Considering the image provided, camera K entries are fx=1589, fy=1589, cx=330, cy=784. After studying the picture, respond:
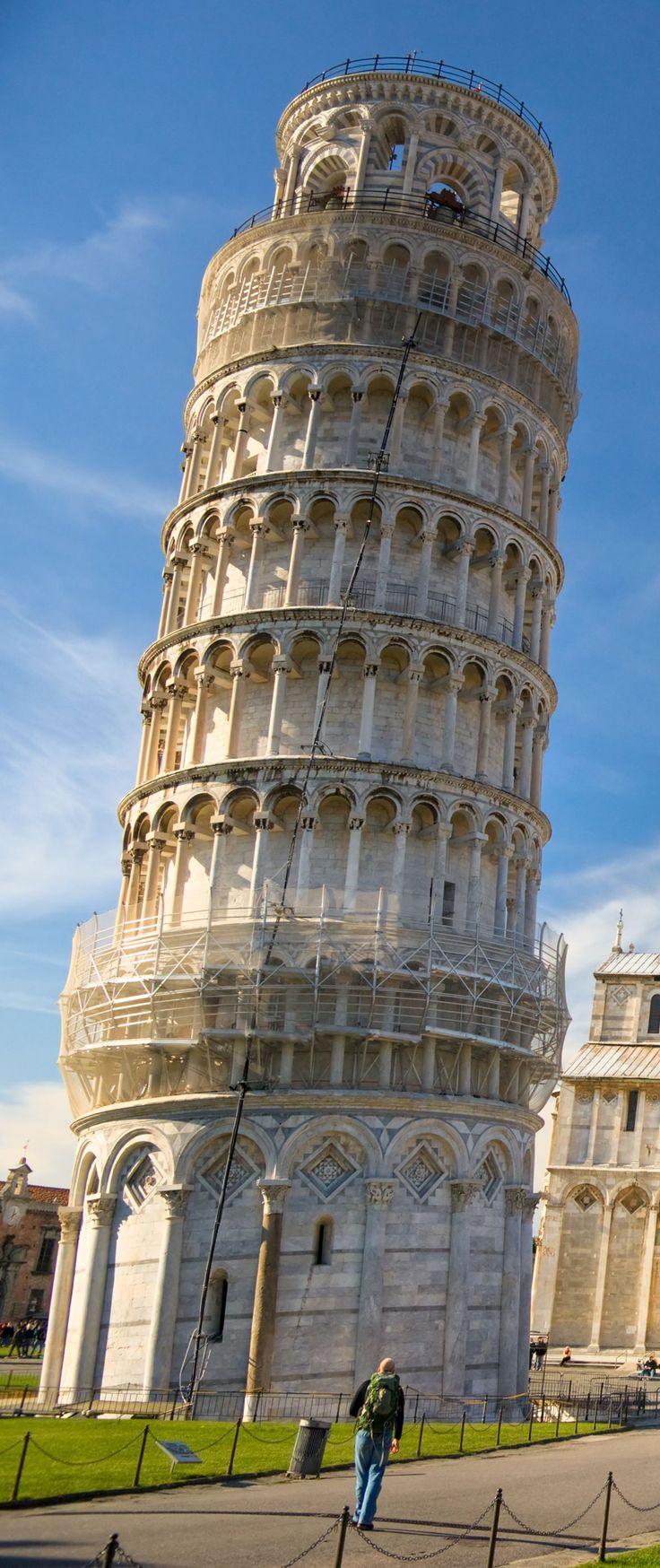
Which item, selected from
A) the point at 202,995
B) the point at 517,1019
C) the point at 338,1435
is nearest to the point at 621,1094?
the point at 517,1019

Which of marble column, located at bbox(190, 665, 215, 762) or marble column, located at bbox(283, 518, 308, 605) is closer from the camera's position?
marble column, located at bbox(283, 518, 308, 605)

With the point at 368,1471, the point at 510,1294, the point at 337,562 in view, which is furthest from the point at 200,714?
the point at 368,1471

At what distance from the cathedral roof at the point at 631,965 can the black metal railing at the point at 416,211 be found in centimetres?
3794

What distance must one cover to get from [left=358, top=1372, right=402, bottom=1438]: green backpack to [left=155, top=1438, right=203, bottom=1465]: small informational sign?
4610 millimetres

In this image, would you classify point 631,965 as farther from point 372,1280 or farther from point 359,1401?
point 359,1401

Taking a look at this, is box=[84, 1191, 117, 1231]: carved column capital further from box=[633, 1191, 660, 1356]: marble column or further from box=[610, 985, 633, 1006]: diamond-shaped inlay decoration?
box=[610, 985, 633, 1006]: diamond-shaped inlay decoration

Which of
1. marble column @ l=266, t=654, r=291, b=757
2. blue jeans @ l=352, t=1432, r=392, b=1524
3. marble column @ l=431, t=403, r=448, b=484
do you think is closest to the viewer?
blue jeans @ l=352, t=1432, r=392, b=1524

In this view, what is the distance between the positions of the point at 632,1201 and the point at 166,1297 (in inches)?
1483

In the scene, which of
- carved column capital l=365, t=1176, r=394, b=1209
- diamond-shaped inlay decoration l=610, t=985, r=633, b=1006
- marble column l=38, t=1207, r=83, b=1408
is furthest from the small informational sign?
diamond-shaped inlay decoration l=610, t=985, r=633, b=1006

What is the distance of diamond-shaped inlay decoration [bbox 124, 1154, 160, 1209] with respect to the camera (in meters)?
36.9

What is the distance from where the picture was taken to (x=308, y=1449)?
21969mm

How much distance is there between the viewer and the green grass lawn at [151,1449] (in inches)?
804

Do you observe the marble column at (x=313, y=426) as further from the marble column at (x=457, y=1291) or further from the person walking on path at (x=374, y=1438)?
the person walking on path at (x=374, y=1438)

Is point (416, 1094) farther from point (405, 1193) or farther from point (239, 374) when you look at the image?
Result: point (239, 374)
